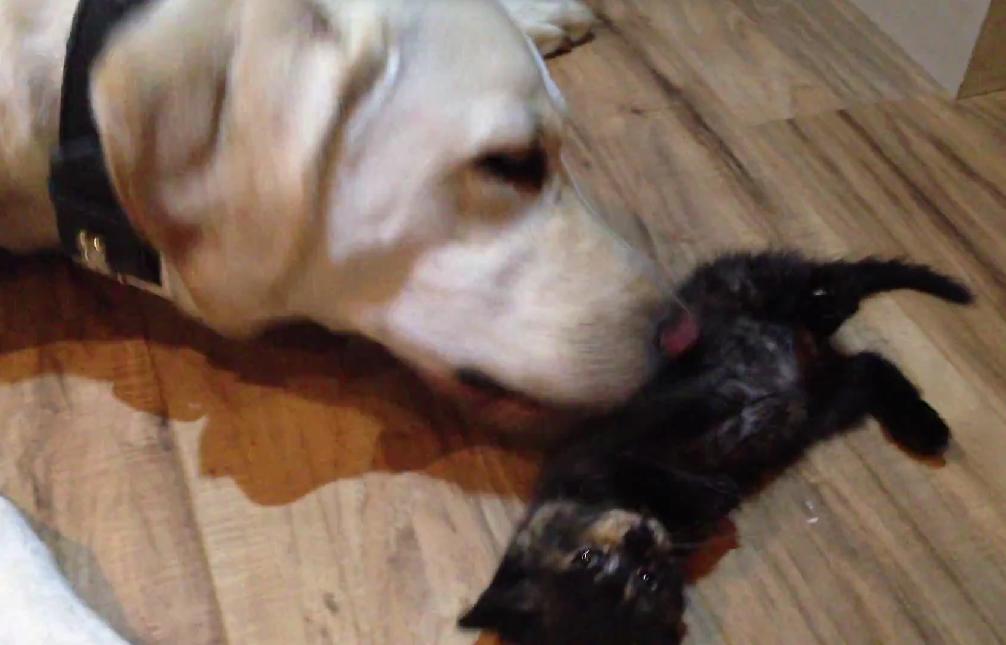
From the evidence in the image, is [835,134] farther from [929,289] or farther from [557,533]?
[557,533]

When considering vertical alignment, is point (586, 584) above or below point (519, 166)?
below

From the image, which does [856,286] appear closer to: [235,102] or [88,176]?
[235,102]

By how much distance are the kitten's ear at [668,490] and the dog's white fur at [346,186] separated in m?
0.09

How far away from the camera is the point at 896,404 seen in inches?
46.9

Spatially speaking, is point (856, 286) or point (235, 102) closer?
point (235, 102)

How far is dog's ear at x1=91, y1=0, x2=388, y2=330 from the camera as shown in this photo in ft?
3.03

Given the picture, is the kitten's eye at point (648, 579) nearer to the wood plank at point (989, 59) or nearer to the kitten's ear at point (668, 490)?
the kitten's ear at point (668, 490)

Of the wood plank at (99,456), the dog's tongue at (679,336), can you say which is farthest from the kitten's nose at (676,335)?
the wood plank at (99,456)

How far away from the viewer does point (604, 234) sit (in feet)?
3.58

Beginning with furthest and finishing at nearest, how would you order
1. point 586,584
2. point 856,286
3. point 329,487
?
point 856,286 → point 329,487 → point 586,584

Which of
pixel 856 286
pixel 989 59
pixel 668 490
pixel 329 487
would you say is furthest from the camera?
pixel 989 59

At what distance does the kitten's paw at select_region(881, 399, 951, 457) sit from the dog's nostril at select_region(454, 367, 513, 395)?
46 centimetres

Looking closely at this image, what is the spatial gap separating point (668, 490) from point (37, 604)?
60cm

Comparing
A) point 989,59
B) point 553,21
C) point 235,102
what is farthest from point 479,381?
point 989,59
